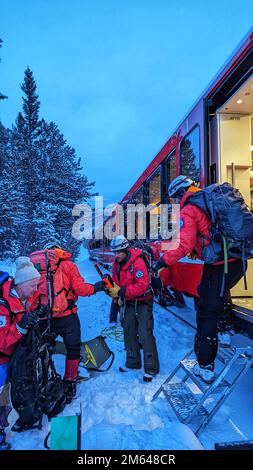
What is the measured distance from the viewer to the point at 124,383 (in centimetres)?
405

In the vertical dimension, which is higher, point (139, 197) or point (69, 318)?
point (139, 197)

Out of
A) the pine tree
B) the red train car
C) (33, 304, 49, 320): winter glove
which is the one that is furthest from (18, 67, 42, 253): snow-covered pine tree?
(33, 304, 49, 320): winter glove

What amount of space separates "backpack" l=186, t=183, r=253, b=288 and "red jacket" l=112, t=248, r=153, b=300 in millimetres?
1271

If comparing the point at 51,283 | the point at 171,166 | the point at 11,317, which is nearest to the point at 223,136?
the point at 171,166

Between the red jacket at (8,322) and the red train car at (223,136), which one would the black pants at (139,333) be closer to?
the red train car at (223,136)

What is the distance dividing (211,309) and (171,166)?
11.9 ft

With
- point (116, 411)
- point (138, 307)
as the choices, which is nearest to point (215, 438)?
point (116, 411)

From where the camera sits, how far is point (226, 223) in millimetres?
2941

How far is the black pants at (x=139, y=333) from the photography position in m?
4.22

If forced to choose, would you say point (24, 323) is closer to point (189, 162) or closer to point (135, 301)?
point (135, 301)

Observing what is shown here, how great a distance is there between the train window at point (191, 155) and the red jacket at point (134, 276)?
4.35ft

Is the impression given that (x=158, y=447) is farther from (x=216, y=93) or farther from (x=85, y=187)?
(x=85, y=187)

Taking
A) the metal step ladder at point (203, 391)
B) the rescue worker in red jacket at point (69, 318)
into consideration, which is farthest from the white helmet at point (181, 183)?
the metal step ladder at point (203, 391)
